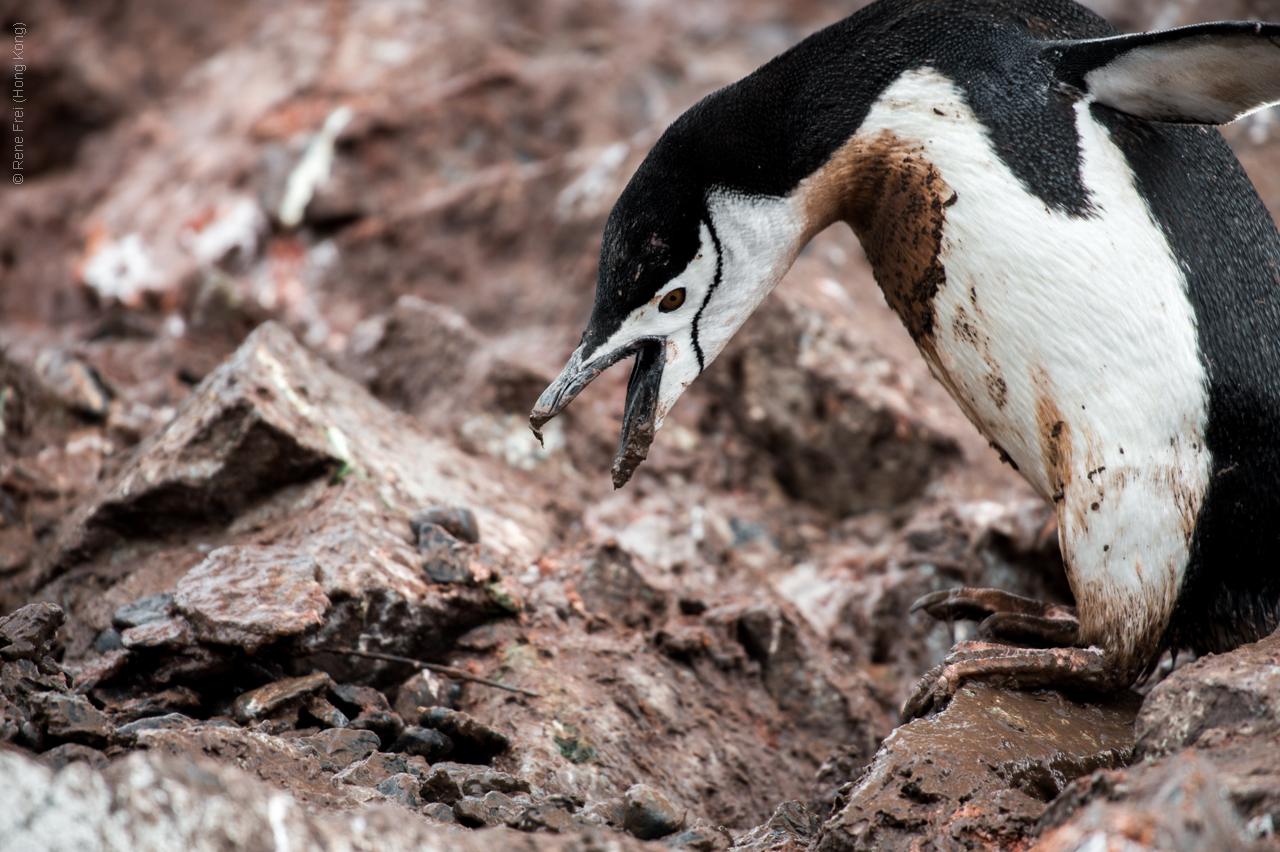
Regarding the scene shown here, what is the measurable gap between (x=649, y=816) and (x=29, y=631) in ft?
4.24

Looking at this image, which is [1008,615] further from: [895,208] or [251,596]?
[251,596]

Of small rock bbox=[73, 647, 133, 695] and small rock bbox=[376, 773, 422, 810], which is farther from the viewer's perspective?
small rock bbox=[73, 647, 133, 695]

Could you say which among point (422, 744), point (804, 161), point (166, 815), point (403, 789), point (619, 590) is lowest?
point (619, 590)

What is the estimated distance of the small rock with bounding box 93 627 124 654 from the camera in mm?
2389

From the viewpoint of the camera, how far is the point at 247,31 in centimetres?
741

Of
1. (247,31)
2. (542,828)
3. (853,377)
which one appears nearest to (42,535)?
(542,828)

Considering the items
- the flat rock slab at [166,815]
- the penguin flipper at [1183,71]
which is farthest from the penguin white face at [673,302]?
the flat rock slab at [166,815]

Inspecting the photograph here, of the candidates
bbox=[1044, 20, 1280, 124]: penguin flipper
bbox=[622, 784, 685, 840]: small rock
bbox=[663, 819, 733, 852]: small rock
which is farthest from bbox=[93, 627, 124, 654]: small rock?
bbox=[1044, 20, 1280, 124]: penguin flipper

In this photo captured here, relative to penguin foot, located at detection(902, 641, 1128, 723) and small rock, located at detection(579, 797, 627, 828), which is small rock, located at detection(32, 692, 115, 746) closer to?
small rock, located at detection(579, 797, 627, 828)

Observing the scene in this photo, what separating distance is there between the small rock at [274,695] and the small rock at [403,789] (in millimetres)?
408

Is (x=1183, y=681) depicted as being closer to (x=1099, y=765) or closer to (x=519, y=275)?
(x=1099, y=765)

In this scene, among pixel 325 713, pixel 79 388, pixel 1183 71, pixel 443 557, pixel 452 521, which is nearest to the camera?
pixel 1183 71

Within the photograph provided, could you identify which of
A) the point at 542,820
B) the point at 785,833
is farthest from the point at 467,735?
the point at 785,833

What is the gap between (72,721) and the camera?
5.45ft
